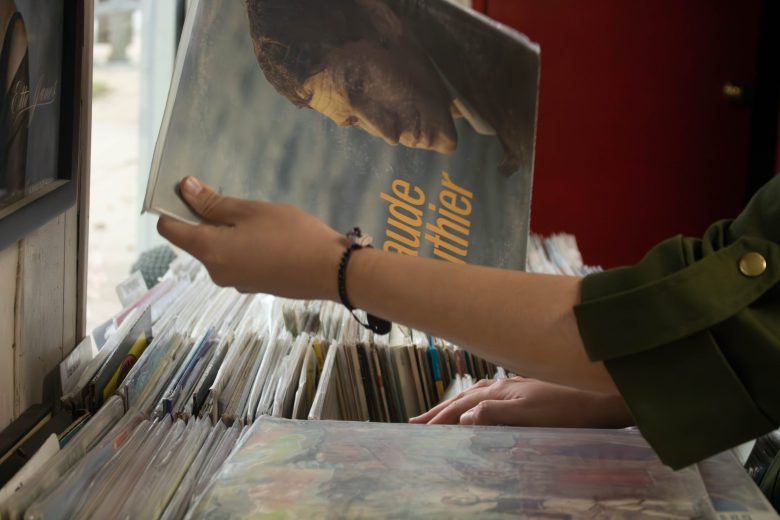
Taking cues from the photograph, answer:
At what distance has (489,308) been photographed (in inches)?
32.3

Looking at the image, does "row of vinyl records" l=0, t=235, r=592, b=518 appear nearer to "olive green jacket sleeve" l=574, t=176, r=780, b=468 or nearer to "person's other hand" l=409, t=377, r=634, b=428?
"person's other hand" l=409, t=377, r=634, b=428

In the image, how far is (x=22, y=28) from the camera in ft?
3.08

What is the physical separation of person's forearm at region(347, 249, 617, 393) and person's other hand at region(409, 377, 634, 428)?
26 cm

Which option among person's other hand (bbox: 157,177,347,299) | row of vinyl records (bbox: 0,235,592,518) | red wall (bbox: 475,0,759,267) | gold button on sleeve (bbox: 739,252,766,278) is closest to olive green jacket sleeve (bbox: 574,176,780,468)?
gold button on sleeve (bbox: 739,252,766,278)

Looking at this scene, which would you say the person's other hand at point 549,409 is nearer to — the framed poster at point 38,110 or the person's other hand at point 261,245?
the person's other hand at point 261,245

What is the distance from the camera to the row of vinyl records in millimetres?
905

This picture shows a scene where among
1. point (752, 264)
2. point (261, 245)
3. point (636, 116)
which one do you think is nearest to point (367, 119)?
point (261, 245)

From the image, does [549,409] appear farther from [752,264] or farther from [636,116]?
[636,116]

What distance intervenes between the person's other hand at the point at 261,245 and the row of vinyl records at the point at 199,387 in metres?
0.22

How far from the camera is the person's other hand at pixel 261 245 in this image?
873mm

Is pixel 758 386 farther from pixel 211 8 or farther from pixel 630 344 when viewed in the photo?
pixel 211 8

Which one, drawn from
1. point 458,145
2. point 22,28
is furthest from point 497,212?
point 22,28

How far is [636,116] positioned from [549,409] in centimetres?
221

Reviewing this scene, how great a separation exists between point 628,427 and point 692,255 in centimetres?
35
